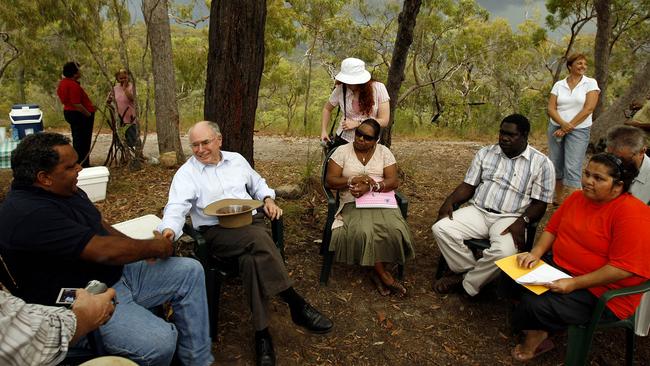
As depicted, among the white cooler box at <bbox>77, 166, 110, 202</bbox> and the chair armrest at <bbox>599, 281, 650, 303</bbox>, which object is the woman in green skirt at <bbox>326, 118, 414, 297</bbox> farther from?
the white cooler box at <bbox>77, 166, 110, 202</bbox>

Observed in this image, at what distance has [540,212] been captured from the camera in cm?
316

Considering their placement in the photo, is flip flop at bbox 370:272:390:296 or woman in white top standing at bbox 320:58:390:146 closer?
flip flop at bbox 370:272:390:296

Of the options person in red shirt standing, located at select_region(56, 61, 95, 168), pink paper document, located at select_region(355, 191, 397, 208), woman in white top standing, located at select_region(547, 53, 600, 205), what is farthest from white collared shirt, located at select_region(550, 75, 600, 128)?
person in red shirt standing, located at select_region(56, 61, 95, 168)

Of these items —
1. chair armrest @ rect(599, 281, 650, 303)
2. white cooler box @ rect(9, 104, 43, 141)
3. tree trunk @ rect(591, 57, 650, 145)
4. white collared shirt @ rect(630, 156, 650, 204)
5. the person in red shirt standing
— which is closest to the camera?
chair armrest @ rect(599, 281, 650, 303)

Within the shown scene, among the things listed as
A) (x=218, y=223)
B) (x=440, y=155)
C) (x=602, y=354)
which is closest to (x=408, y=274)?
(x=602, y=354)

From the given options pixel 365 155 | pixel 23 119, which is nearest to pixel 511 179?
pixel 365 155

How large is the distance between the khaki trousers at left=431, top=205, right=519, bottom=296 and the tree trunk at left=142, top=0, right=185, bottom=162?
14.9ft

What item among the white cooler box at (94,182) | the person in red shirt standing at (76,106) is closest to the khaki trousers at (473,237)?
the white cooler box at (94,182)

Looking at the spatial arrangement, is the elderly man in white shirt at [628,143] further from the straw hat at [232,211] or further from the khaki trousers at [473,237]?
the straw hat at [232,211]

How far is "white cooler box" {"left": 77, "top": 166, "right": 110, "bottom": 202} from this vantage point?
15.1ft

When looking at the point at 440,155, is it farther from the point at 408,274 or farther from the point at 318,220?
the point at 408,274

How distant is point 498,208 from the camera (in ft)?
10.9

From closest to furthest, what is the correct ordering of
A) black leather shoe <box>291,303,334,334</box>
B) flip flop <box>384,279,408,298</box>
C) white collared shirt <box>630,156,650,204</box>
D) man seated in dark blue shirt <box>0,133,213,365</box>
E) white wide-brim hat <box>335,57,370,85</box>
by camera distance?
man seated in dark blue shirt <box>0,133,213,365</box> → black leather shoe <box>291,303,334,334</box> → white collared shirt <box>630,156,650,204</box> → flip flop <box>384,279,408,298</box> → white wide-brim hat <box>335,57,370,85</box>

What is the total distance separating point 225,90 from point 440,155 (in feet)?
18.3
